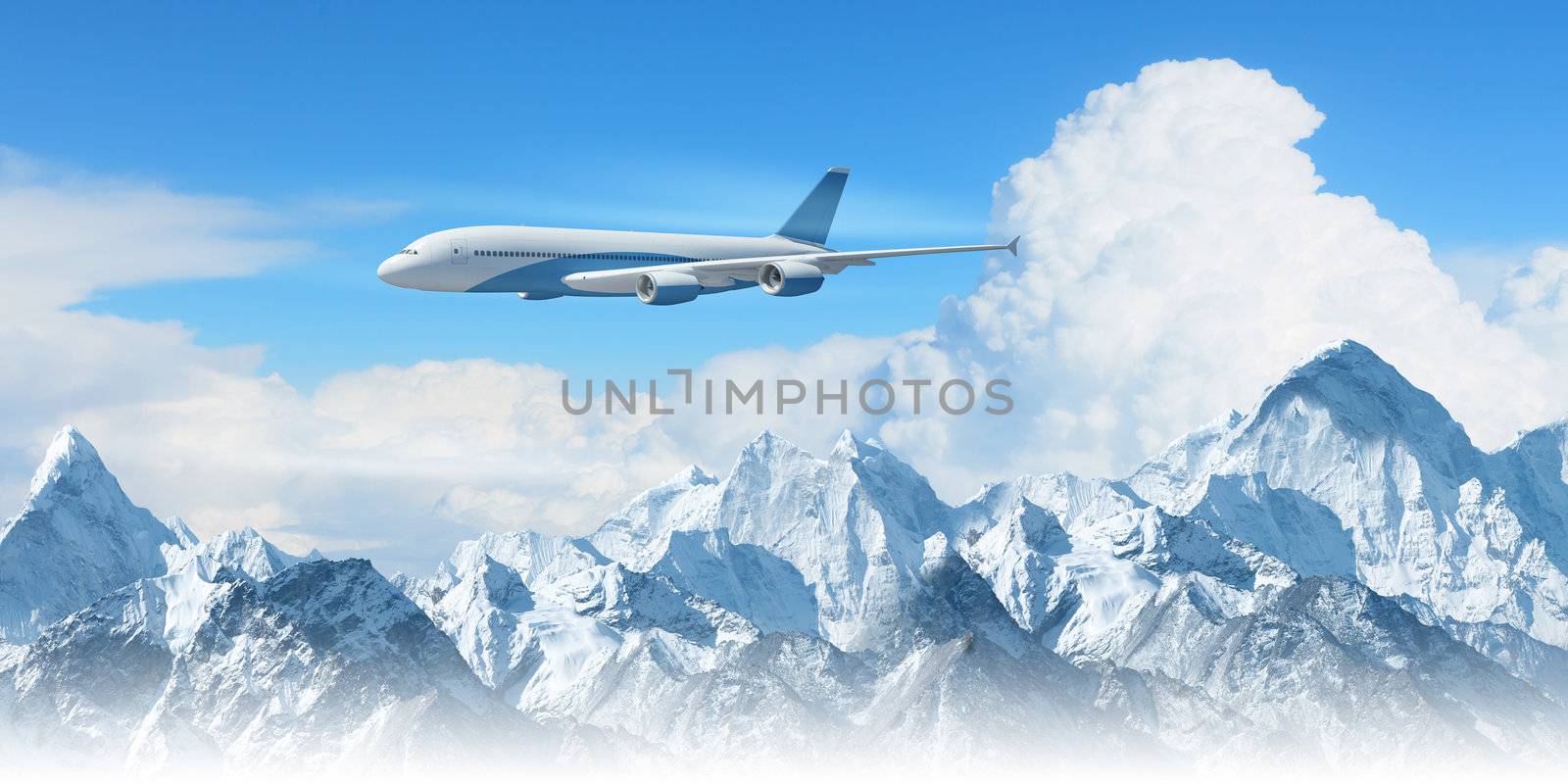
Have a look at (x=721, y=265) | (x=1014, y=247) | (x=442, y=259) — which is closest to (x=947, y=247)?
(x=1014, y=247)

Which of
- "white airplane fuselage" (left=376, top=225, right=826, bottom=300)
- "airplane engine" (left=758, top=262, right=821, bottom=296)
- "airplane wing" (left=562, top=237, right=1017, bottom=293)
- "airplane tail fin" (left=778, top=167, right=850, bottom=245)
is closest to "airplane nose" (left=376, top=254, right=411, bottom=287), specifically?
"white airplane fuselage" (left=376, top=225, right=826, bottom=300)

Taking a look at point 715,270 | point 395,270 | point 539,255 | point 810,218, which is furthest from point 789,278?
point 810,218

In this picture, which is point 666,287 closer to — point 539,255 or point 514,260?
point 539,255

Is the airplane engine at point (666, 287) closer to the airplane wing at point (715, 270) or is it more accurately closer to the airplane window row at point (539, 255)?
the airplane wing at point (715, 270)

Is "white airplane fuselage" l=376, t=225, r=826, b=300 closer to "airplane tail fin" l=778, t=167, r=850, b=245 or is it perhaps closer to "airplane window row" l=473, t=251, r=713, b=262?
"airplane window row" l=473, t=251, r=713, b=262

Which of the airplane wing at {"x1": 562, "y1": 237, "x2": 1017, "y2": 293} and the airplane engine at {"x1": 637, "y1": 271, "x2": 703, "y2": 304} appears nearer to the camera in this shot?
the airplane engine at {"x1": 637, "y1": 271, "x2": 703, "y2": 304}

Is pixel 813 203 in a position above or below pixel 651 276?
above

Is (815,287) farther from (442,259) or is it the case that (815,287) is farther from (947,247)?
(442,259)
